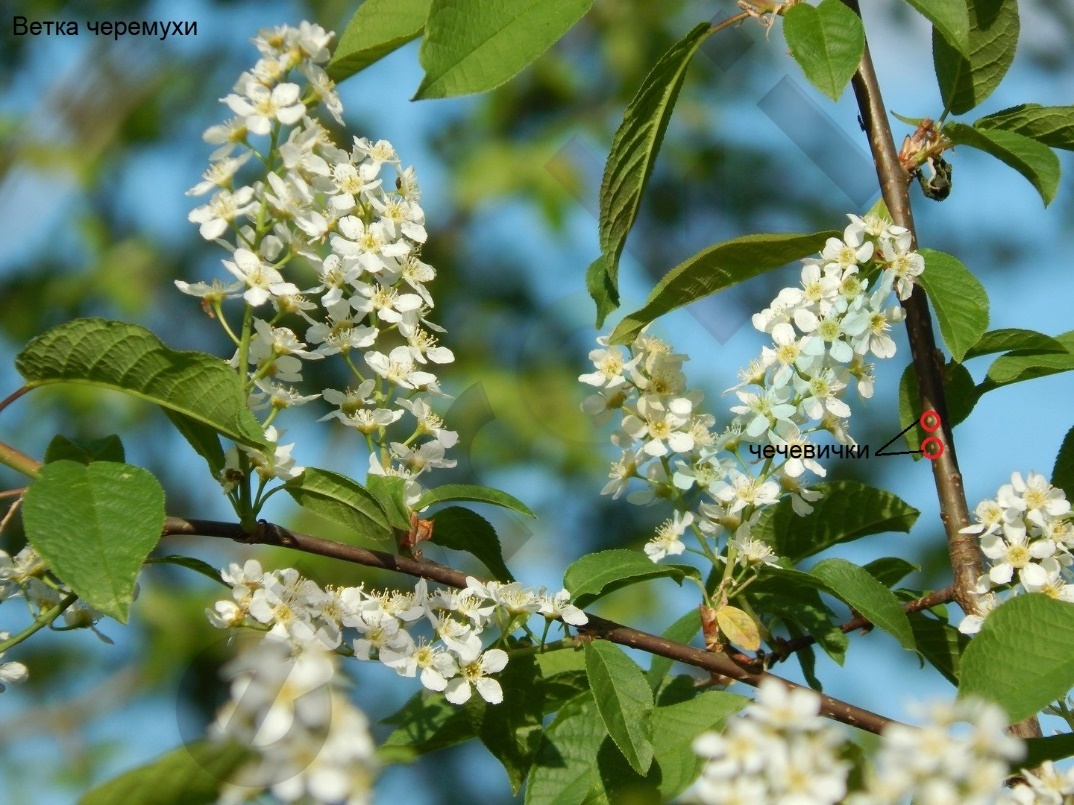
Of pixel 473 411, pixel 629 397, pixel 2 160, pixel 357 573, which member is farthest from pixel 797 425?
pixel 2 160

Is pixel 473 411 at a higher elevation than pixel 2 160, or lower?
lower

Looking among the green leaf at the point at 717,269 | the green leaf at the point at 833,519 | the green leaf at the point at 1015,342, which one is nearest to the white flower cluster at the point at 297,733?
the green leaf at the point at 717,269

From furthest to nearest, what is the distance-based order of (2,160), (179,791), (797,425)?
(2,160)
(797,425)
(179,791)

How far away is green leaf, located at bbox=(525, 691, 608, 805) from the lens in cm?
76

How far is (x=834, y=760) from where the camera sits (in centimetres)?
51

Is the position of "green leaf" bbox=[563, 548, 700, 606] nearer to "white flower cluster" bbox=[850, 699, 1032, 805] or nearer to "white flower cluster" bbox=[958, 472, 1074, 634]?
"white flower cluster" bbox=[958, 472, 1074, 634]

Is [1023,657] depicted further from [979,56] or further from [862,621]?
[979,56]

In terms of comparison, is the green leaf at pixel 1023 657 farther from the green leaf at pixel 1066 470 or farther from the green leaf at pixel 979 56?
the green leaf at pixel 979 56

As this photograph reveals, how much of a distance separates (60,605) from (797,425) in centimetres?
51

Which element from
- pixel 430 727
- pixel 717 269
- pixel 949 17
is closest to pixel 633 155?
pixel 717 269

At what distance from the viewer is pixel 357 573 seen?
262 centimetres

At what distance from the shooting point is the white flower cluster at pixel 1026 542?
817 mm

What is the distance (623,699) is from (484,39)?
1.41 ft

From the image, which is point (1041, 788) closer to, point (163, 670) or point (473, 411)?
point (473, 411)
